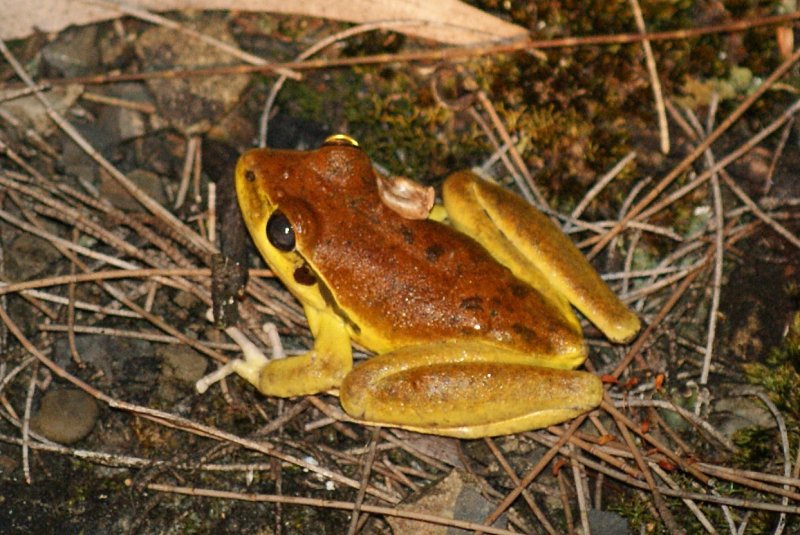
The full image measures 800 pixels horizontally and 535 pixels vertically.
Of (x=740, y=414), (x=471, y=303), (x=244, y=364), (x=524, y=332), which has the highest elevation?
(x=471, y=303)

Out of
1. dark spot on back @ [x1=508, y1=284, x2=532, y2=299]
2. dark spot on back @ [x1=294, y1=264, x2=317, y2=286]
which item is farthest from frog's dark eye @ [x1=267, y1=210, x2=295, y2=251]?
dark spot on back @ [x1=508, y1=284, x2=532, y2=299]

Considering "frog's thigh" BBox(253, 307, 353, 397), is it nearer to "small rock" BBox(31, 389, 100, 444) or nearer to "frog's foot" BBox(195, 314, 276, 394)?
"frog's foot" BBox(195, 314, 276, 394)

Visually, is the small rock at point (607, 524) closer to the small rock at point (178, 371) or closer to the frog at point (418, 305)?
the frog at point (418, 305)

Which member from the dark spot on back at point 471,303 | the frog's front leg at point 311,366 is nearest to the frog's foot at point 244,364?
the frog's front leg at point 311,366

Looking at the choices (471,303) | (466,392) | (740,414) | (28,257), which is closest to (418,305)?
(471,303)

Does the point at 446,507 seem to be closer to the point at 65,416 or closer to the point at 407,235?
the point at 407,235

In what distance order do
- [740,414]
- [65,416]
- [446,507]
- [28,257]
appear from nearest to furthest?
[446,507] → [65,416] → [740,414] → [28,257]
